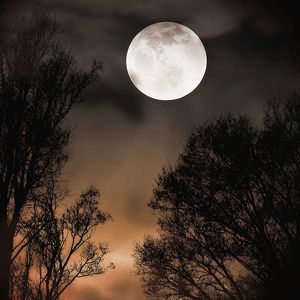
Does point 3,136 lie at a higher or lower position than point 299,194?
higher

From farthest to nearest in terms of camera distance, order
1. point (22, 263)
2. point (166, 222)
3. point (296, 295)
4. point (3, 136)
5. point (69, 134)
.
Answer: point (22, 263), point (166, 222), point (296, 295), point (69, 134), point (3, 136)

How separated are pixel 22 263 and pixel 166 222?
30.9 feet

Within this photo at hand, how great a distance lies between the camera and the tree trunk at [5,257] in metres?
9.39

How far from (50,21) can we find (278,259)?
39.3 ft

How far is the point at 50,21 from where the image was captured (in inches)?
486

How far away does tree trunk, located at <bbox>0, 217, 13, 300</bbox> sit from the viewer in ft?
30.8

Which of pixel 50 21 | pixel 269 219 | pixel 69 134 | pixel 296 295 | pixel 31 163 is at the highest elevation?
pixel 50 21

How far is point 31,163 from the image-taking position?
1098 cm

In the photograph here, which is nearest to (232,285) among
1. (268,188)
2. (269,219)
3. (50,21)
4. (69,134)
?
(269,219)

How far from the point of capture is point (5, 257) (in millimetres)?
9773

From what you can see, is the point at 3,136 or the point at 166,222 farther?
the point at 166,222

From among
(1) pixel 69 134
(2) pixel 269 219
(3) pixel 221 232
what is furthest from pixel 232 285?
(1) pixel 69 134

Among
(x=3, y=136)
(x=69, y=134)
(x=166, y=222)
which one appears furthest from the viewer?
(x=166, y=222)

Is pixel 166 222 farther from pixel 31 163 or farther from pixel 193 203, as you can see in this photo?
pixel 31 163
